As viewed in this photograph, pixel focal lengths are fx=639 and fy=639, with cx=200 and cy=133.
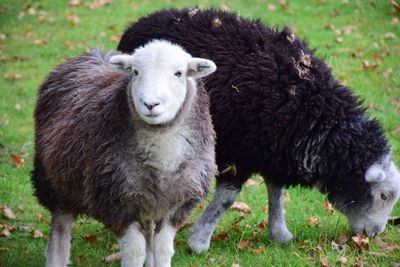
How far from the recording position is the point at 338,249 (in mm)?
5570

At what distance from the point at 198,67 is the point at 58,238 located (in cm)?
198

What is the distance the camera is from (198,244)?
593 centimetres

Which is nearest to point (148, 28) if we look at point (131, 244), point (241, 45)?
point (241, 45)

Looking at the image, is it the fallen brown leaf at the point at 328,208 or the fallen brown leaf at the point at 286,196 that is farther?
the fallen brown leaf at the point at 286,196

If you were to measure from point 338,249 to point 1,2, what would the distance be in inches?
431

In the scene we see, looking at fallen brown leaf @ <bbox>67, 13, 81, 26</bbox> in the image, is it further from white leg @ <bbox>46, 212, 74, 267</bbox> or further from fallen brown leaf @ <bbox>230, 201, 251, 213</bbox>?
white leg @ <bbox>46, 212, 74, 267</bbox>

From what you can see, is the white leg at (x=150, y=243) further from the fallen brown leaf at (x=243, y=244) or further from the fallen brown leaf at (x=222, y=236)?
the fallen brown leaf at (x=222, y=236)

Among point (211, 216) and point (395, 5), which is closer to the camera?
point (211, 216)

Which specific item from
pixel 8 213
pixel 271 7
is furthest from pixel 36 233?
pixel 271 7

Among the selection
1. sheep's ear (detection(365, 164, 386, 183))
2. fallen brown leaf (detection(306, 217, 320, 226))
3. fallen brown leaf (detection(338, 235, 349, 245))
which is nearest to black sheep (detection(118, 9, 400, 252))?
sheep's ear (detection(365, 164, 386, 183))

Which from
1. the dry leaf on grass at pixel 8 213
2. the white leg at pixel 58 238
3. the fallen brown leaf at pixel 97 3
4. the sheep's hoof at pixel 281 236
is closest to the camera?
the white leg at pixel 58 238

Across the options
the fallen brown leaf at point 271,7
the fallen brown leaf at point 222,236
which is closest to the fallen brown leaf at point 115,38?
the fallen brown leaf at point 271,7

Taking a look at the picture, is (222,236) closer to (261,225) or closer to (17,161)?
(261,225)

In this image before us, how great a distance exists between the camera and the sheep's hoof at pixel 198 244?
19.4 feet
